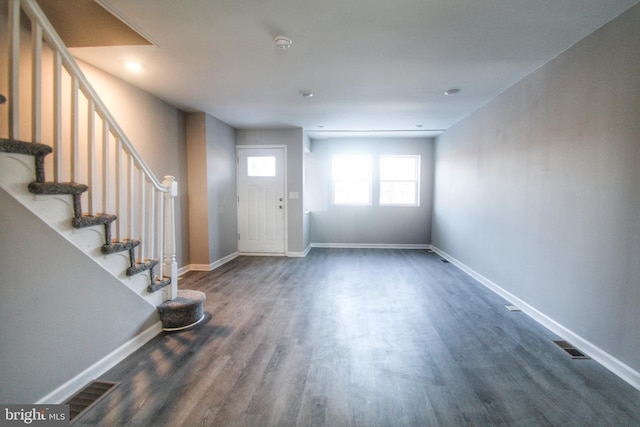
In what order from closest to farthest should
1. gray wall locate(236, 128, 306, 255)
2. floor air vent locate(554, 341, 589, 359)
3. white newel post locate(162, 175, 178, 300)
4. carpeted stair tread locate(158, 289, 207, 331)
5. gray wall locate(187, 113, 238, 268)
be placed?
floor air vent locate(554, 341, 589, 359), carpeted stair tread locate(158, 289, 207, 331), white newel post locate(162, 175, 178, 300), gray wall locate(187, 113, 238, 268), gray wall locate(236, 128, 306, 255)

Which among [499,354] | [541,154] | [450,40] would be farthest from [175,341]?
[541,154]

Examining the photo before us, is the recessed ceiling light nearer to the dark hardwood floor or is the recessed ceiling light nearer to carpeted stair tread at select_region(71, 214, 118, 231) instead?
carpeted stair tread at select_region(71, 214, 118, 231)

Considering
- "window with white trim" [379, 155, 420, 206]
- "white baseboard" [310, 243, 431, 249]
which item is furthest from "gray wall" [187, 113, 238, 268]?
"window with white trim" [379, 155, 420, 206]

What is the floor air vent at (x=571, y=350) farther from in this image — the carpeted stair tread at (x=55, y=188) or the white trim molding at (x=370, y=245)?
the white trim molding at (x=370, y=245)

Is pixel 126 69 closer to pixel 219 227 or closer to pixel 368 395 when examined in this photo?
pixel 219 227

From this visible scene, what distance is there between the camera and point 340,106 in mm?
4070

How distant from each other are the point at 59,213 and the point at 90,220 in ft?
0.56

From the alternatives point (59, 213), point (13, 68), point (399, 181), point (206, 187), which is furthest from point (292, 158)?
point (13, 68)

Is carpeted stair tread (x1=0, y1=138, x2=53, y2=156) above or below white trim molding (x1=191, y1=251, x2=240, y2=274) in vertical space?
above

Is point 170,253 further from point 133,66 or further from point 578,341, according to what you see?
point 578,341

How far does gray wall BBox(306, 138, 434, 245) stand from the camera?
255 inches

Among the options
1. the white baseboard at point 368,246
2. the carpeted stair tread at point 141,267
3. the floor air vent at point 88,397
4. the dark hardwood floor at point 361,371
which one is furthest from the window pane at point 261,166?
the floor air vent at point 88,397

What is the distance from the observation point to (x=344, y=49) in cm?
246

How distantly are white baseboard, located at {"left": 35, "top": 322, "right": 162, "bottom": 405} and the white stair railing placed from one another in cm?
39
